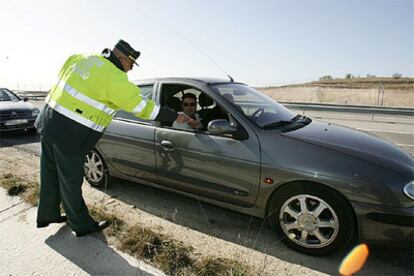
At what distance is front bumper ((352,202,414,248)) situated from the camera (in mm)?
2373

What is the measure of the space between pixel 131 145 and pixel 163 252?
1.51 metres

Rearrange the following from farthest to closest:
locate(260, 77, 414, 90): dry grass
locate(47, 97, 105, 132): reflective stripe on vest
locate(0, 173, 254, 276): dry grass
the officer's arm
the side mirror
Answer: locate(260, 77, 414, 90): dry grass, the side mirror, locate(47, 97, 105, 132): reflective stripe on vest, the officer's arm, locate(0, 173, 254, 276): dry grass

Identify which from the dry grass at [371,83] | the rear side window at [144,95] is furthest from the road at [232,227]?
the dry grass at [371,83]

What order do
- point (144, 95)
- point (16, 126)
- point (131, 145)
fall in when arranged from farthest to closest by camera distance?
point (16, 126) < point (144, 95) < point (131, 145)

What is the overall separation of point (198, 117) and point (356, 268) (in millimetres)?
2203

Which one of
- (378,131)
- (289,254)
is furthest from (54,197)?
(378,131)

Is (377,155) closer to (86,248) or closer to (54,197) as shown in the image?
(86,248)

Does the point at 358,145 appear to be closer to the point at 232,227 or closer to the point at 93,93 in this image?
the point at 232,227

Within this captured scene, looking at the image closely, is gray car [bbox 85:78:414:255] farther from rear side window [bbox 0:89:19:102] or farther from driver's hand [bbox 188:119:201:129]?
rear side window [bbox 0:89:19:102]

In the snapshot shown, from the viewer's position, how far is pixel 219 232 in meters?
3.18

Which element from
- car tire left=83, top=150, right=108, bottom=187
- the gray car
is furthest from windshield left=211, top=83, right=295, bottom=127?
car tire left=83, top=150, right=108, bottom=187

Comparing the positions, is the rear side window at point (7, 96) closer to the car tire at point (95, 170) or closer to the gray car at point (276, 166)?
the car tire at point (95, 170)

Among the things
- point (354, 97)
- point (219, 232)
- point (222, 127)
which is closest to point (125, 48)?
point (222, 127)

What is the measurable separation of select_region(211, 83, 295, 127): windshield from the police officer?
61cm
